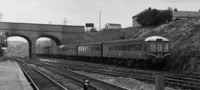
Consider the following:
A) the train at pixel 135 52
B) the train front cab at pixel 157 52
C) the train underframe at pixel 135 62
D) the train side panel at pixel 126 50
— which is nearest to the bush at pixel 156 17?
the train at pixel 135 52

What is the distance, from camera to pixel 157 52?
22.1 meters

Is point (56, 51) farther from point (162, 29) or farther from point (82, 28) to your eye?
point (162, 29)

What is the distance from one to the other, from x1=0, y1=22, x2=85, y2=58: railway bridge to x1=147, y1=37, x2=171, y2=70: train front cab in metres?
48.6

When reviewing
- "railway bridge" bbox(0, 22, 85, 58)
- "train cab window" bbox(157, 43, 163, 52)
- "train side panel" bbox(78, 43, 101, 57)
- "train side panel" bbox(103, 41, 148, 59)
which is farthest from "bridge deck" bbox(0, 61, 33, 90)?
"railway bridge" bbox(0, 22, 85, 58)

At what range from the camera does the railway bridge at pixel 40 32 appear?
Answer: 66000 mm

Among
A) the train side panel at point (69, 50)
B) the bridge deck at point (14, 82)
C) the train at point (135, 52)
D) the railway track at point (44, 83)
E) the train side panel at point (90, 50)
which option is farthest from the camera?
the train side panel at point (69, 50)

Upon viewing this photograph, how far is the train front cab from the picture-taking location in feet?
72.1

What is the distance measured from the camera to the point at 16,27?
66312 mm

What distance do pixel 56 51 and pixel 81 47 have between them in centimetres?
2129

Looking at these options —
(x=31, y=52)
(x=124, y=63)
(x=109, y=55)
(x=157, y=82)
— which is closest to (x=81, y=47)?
(x=109, y=55)

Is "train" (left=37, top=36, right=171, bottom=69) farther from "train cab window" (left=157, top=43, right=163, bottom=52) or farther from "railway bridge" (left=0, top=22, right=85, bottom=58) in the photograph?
"railway bridge" (left=0, top=22, right=85, bottom=58)

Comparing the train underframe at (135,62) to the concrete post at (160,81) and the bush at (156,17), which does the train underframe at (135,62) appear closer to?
the concrete post at (160,81)

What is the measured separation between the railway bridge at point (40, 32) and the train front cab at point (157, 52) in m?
48.6

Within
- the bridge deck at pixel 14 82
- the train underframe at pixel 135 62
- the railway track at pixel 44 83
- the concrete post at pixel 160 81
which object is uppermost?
Answer: the concrete post at pixel 160 81
